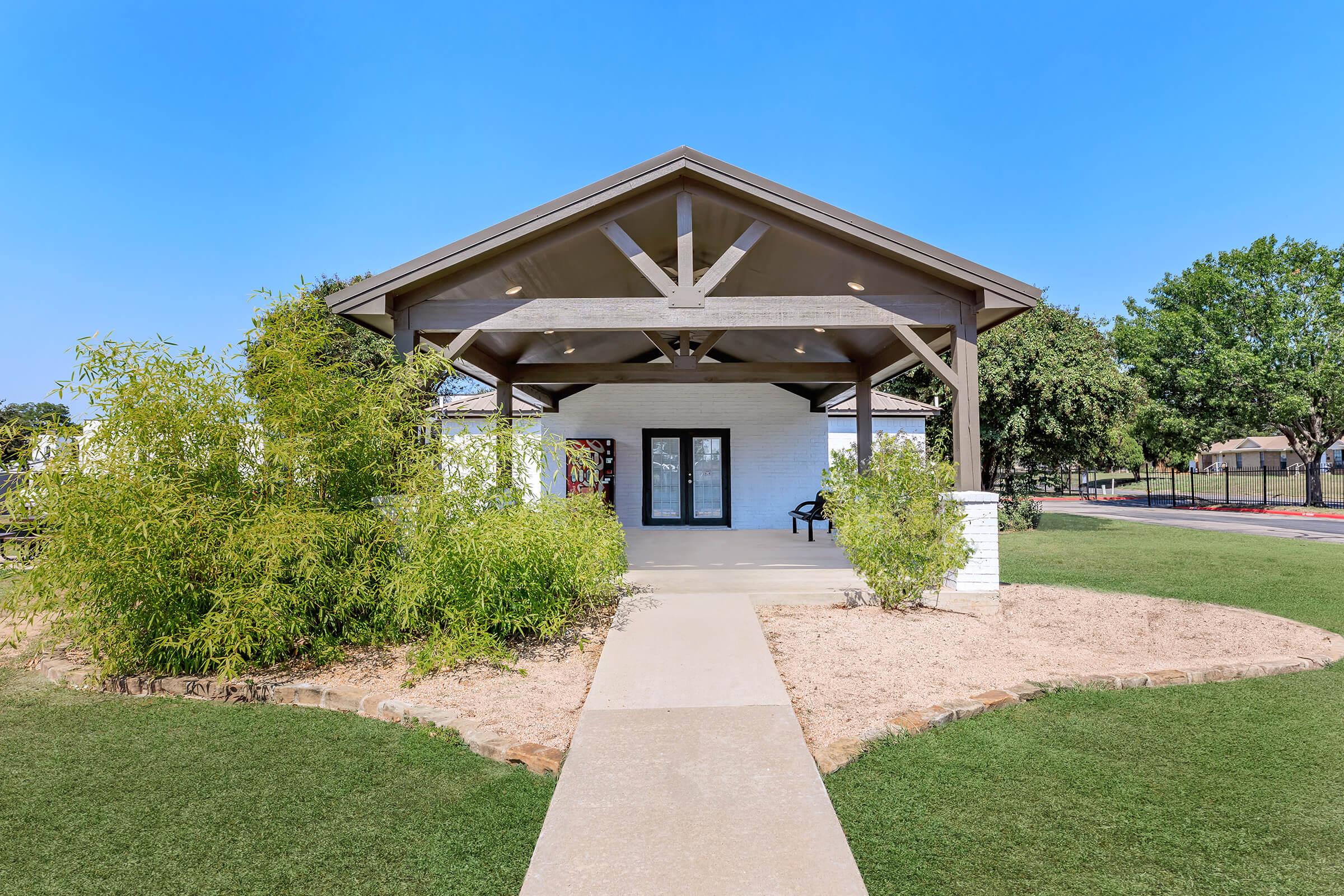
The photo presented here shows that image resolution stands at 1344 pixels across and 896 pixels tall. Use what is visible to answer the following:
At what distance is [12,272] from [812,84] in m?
18.8

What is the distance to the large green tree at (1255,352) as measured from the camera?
23.0m

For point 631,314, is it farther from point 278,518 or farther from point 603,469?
point 603,469

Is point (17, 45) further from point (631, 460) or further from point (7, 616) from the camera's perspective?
point (631, 460)

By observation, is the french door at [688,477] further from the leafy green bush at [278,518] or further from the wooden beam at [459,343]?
the leafy green bush at [278,518]

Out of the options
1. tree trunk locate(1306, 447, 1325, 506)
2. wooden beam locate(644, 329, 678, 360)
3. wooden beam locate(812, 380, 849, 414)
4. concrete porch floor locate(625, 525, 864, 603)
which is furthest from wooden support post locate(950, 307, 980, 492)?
tree trunk locate(1306, 447, 1325, 506)

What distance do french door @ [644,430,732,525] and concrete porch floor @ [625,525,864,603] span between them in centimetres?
158

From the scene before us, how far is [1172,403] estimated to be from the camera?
26.2 m

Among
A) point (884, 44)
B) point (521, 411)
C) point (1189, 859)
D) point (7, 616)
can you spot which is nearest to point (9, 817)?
point (1189, 859)

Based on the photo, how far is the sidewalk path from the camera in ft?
7.54

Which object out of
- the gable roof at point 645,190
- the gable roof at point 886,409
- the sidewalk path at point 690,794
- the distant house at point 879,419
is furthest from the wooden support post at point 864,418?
the sidewalk path at point 690,794

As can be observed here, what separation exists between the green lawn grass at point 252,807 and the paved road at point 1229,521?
1654cm

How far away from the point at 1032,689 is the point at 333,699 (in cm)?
436

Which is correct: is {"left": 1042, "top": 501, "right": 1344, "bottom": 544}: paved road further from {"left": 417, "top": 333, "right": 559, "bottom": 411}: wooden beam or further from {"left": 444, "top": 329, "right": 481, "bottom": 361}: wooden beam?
{"left": 444, "top": 329, "right": 481, "bottom": 361}: wooden beam

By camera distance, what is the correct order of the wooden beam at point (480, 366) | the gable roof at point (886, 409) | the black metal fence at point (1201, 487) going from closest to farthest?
the wooden beam at point (480, 366)
the gable roof at point (886, 409)
the black metal fence at point (1201, 487)
